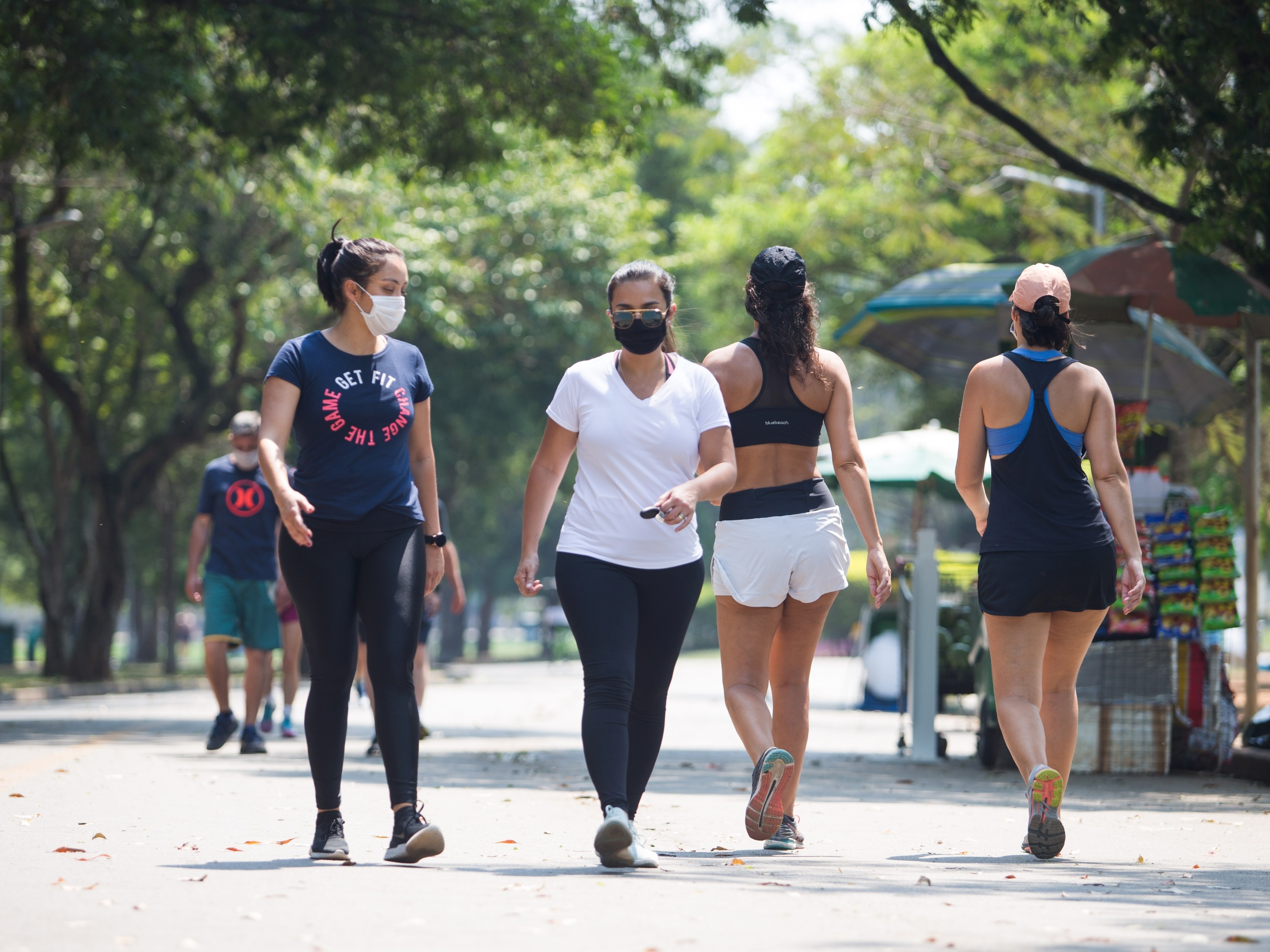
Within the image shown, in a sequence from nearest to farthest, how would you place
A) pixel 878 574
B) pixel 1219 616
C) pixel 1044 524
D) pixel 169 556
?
pixel 878 574
pixel 1044 524
pixel 1219 616
pixel 169 556

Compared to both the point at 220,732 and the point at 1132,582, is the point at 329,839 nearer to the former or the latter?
the point at 1132,582

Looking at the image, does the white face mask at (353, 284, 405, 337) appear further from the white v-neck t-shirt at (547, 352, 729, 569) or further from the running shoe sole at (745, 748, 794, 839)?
the running shoe sole at (745, 748, 794, 839)

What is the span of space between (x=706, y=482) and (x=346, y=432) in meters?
1.16

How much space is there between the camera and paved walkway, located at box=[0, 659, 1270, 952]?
4.23 m

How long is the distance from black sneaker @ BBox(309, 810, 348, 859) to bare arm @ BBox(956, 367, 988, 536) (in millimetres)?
2454

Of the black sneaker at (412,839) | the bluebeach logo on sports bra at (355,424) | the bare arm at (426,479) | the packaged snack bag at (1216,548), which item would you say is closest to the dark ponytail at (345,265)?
the bluebeach logo on sports bra at (355,424)

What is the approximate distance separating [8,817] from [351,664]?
6.95ft

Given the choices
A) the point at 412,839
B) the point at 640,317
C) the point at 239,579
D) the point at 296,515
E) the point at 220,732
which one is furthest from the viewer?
the point at 239,579

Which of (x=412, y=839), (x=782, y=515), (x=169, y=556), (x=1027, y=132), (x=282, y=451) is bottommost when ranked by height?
(x=412, y=839)

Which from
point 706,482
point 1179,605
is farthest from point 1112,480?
point 1179,605

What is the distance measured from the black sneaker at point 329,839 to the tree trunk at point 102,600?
19376 millimetres

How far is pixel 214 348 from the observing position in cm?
2847

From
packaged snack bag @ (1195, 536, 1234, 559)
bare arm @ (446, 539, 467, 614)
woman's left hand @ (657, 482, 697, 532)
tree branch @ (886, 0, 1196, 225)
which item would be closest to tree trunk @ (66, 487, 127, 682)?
bare arm @ (446, 539, 467, 614)

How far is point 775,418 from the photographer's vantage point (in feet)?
19.4
